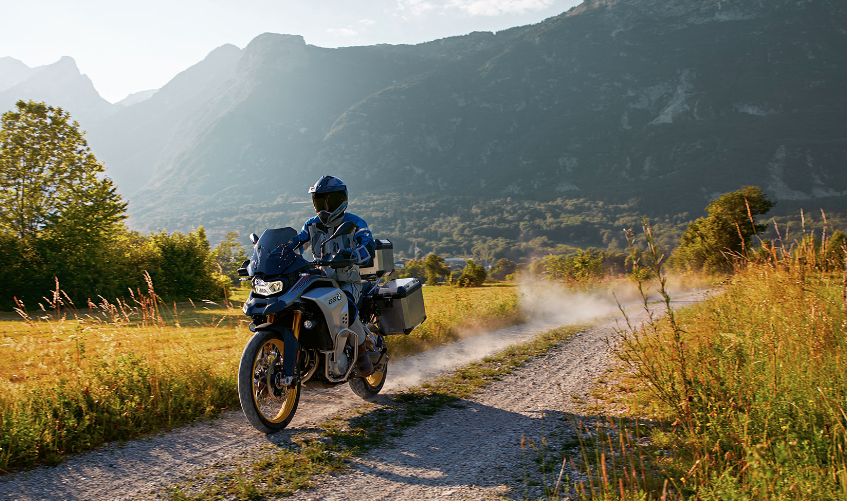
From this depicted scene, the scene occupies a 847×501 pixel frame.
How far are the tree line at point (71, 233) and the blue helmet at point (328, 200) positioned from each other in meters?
18.5

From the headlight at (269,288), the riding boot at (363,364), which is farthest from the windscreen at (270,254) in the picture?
the riding boot at (363,364)

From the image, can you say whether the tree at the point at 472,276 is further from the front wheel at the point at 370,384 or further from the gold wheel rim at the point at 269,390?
the gold wheel rim at the point at 269,390

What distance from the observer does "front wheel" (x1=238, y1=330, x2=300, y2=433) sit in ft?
14.3

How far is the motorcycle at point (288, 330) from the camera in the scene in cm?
453

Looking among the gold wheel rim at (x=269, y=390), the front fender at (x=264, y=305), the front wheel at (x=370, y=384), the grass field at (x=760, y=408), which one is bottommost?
the front wheel at (x=370, y=384)

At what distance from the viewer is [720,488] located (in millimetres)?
2723

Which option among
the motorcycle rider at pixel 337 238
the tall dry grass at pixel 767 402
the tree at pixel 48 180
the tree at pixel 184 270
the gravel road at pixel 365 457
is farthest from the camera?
the tree at pixel 184 270

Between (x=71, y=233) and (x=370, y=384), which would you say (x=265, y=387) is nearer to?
(x=370, y=384)

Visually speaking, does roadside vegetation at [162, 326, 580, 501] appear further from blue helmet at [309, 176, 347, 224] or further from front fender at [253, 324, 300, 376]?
blue helmet at [309, 176, 347, 224]

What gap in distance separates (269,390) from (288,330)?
0.62 metres

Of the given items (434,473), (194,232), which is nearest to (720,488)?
(434,473)

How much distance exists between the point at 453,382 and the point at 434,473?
327cm

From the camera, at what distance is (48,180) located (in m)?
24.2

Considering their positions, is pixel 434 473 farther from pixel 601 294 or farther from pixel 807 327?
pixel 601 294
